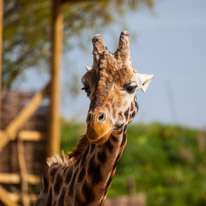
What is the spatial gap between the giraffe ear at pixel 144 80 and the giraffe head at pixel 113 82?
0.05 feet

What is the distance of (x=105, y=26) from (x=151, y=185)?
409cm

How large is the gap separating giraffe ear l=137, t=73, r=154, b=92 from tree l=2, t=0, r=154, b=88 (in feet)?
31.1

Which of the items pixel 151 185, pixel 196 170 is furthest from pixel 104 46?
pixel 196 170

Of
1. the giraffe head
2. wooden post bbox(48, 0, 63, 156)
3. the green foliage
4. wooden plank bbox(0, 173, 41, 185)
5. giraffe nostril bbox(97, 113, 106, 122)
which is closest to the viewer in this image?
giraffe nostril bbox(97, 113, 106, 122)

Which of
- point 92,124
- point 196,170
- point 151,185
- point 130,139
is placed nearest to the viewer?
point 92,124

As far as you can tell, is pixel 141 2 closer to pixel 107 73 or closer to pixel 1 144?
pixel 1 144

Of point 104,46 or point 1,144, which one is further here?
point 1,144

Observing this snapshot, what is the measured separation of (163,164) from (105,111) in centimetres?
1018

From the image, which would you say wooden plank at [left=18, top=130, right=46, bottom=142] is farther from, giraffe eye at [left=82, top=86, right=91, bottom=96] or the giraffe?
giraffe eye at [left=82, top=86, right=91, bottom=96]

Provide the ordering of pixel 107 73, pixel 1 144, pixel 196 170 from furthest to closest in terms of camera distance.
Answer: pixel 196 170
pixel 1 144
pixel 107 73

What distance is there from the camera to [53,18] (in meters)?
6.55

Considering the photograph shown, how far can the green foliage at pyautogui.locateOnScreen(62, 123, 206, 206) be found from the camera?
8900 millimetres

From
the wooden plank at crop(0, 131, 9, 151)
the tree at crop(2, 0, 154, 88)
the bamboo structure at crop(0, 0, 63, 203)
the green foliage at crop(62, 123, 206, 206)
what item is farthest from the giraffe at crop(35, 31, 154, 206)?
the tree at crop(2, 0, 154, 88)

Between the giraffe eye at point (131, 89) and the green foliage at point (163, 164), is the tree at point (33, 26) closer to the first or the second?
the green foliage at point (163, 164)
